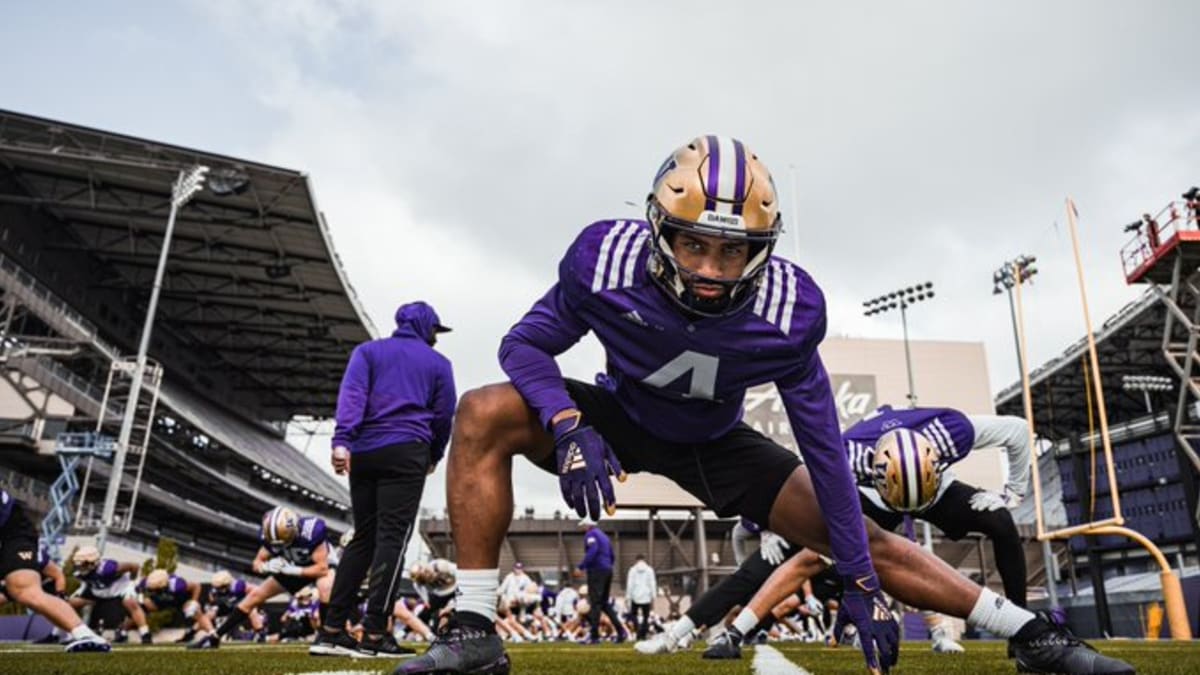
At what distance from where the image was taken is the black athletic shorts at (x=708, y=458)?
10.5ft

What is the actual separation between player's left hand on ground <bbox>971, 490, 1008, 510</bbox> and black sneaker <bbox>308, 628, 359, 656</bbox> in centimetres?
425

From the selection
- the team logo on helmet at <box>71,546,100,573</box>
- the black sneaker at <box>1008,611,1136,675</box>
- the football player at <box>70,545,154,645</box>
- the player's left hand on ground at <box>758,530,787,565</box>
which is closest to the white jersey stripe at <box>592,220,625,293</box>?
the black sneaker at <box>1008,611,1136,675</box>

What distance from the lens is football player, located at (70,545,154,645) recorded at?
11.4m

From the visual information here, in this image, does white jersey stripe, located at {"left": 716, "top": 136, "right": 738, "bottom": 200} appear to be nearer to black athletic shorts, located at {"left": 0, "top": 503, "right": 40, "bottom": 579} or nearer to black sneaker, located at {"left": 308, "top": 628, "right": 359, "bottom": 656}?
black sneaker, located at {"left": 308, "top": 628, "right": 359, "bottom": 656}

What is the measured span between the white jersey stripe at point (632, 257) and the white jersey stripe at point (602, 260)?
80 millimetres

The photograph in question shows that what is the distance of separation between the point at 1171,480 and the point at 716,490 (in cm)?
4959

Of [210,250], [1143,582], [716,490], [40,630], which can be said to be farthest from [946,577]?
[1143,582]

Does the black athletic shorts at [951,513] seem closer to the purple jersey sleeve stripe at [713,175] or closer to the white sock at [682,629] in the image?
the white sock at [682,629]

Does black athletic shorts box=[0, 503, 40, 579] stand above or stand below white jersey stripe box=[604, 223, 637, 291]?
below

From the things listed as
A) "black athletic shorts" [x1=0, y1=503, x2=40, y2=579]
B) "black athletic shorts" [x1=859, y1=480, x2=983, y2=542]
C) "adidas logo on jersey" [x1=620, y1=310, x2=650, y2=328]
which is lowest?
"black athletic shorts" [x1=0, y1=503, x2=40, y2=579]

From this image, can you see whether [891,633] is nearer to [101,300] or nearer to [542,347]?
[542,347]

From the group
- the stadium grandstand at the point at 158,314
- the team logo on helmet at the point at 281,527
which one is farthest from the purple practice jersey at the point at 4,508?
the stadium grandstand at the point at 158,314

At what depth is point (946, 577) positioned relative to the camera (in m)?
3.15

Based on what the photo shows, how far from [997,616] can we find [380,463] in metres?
3.52
